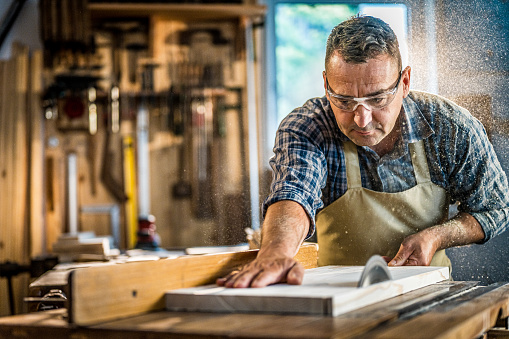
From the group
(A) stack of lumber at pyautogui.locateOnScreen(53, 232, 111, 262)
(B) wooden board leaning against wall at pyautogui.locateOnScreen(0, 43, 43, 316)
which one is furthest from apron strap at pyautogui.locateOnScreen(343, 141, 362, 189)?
(B) wooden board leaning against wall at pyautogui.locateOnScreen(0, 43, 43, 316)

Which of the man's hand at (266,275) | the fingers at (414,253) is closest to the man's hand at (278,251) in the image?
the man's hand at (266,275)

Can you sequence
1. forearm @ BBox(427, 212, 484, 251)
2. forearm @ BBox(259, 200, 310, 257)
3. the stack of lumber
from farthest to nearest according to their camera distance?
the stack of lumber → forearm @ BBox(427, 212, 484, 251) → forearm @ BBox(259, 200, 310, 257)

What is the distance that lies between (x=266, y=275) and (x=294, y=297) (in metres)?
0.19

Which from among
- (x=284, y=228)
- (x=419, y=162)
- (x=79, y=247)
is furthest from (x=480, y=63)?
(x=79, y=247)

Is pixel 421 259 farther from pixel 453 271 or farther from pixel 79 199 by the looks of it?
pixel 79 199

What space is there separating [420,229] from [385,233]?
10 centimetres

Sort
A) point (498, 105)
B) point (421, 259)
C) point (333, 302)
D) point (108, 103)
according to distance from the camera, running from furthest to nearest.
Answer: point (108, 103)
point (498, 105)
point (421, 259)
point (333, 302)

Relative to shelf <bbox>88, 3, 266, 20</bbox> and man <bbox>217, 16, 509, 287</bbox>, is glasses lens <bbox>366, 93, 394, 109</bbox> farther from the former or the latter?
shelf <bbox>88, 3, 266, 20</bbox>

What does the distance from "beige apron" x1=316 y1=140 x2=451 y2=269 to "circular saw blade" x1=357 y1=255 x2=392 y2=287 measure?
61cm

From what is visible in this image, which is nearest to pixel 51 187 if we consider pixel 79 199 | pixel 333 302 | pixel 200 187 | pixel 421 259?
pixel 79 199

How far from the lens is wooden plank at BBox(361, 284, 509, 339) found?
0.82 meters

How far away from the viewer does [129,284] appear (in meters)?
1.02

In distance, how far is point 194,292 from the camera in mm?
1062

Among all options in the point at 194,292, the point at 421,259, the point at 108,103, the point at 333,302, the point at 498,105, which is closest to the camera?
the point at 333,302
